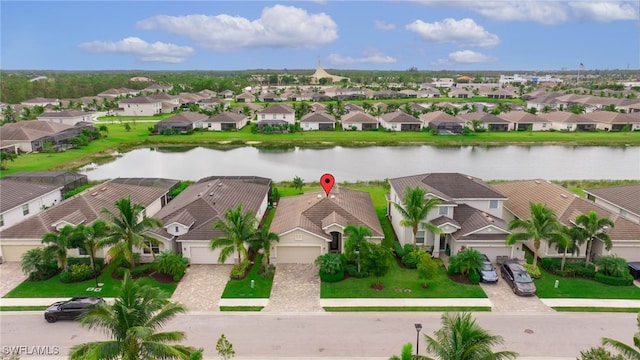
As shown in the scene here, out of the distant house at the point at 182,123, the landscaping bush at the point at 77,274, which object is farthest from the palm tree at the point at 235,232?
the distant house at the point at 182,123

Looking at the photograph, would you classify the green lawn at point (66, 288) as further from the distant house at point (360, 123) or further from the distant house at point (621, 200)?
the distant house at point (360, 123)

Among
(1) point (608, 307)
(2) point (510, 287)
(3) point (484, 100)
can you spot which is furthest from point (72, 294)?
(3) point (484, 100)

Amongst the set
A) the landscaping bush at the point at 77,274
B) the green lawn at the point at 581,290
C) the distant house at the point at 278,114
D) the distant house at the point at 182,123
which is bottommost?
the landscaping bush at the point at 77,274

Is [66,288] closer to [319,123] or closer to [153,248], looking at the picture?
[153,248]

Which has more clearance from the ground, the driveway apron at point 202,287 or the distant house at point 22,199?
the distant house at point 22,199

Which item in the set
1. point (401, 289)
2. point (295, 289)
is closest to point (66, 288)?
point (295, 289)

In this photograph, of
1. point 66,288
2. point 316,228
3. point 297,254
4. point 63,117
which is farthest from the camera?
point 63,117

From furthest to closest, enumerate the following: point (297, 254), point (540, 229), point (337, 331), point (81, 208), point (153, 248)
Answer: point (81, 208), point (153, 248), point (297, 254), point (540, 229), point (337, 331)
